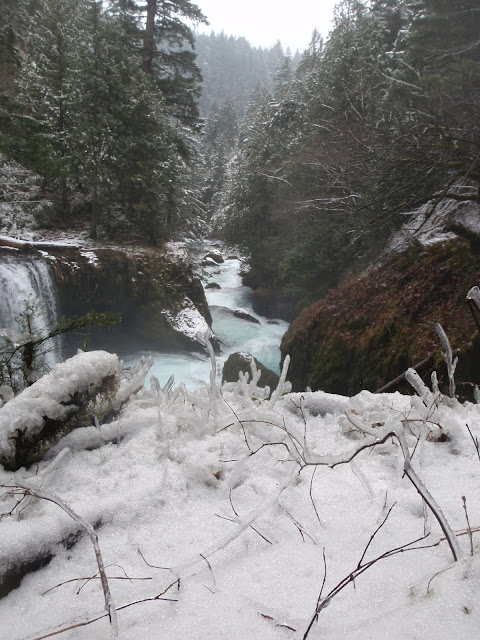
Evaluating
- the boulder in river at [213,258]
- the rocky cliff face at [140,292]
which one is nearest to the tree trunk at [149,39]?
the rocky cliff face at [140,292]

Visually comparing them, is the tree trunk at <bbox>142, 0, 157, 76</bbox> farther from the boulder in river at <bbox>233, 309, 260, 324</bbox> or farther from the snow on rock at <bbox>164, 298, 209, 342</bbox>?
the boulder in river at <bbox>233, 309, 260, 324</bbox>

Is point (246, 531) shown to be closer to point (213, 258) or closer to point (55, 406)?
point (55, 406)

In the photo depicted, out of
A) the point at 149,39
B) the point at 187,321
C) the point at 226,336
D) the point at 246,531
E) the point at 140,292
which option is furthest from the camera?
the point at 149,39

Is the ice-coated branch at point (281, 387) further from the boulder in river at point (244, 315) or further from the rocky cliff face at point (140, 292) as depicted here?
the boulder in river at point (244, 315)

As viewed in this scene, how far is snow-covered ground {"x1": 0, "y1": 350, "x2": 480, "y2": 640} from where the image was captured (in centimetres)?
94

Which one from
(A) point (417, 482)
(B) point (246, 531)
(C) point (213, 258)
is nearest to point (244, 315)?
(C) point (213, 258)

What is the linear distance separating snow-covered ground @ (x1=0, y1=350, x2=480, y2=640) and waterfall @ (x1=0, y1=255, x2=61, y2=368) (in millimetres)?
8518

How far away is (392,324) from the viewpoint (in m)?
6.80

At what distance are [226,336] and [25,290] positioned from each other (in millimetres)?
9035

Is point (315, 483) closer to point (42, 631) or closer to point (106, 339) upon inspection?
point (42, 631)

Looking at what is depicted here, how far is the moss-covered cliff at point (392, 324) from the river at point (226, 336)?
3.11 meters

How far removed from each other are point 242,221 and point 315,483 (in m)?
21.2

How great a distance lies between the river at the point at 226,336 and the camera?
43.3 ft

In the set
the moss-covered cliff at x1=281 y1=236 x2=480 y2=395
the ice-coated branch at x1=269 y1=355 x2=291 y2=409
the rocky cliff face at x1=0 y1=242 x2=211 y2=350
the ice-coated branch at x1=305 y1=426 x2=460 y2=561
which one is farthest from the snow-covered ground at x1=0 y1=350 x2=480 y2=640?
the rocky cliff face at x1=0 y1=242 x2=211 y2=350
